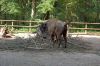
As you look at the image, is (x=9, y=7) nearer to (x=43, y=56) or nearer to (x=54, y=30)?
(x=54, y=30)

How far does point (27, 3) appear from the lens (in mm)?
30109

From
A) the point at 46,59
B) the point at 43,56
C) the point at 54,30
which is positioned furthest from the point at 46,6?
the point at 46,59

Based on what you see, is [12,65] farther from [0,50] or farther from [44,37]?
[44,37]

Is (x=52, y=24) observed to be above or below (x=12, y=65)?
above

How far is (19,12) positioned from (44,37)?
1434 cm

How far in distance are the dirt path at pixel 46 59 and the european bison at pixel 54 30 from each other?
5.07ft

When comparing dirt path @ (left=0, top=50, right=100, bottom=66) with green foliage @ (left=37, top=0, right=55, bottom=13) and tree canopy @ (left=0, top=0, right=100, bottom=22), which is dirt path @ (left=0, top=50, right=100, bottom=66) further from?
tree canopy @ (left=0, top=0, right=100, bottom=22)

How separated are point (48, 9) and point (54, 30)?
1310 centimetres

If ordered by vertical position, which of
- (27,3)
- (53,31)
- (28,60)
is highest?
(27,3)

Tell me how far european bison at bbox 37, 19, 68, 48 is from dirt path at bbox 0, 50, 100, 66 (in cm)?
155

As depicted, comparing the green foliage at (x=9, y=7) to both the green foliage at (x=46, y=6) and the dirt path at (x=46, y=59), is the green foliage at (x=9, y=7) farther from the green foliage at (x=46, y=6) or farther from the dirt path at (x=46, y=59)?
the dirt path at (x=46, y=59)

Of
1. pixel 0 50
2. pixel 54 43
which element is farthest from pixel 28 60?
pixel 54 43

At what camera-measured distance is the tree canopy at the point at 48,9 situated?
2664cm

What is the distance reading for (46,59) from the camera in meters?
9.81
